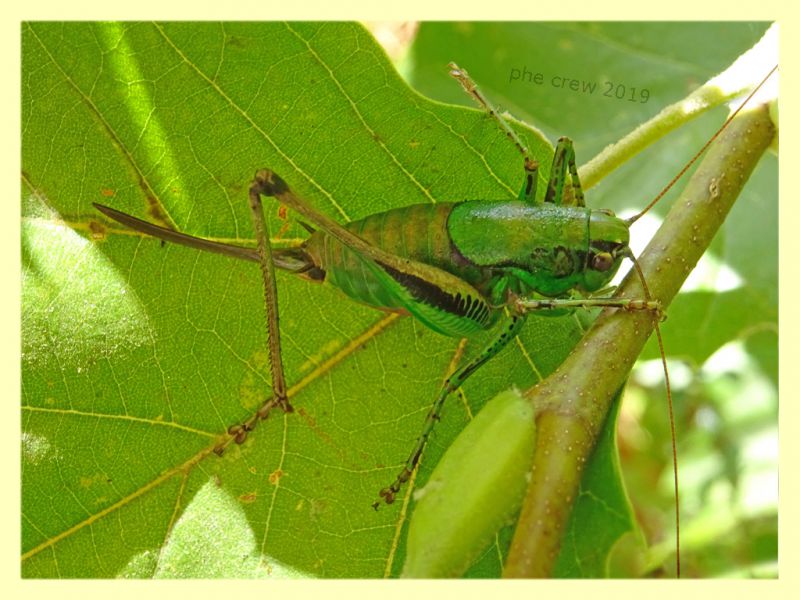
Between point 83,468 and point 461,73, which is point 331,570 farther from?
point 461,73

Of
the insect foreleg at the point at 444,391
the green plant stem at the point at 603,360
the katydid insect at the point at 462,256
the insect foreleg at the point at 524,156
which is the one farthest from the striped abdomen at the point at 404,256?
the green plant stem at the point at 603,360

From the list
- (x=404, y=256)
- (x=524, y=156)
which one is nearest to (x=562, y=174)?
(x=524, y=156)

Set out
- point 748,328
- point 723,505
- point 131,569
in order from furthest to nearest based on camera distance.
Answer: point 723,505 < point 748,328 < point 131,569

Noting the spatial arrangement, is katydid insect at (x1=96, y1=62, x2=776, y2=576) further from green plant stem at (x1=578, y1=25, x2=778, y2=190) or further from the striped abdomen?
green plant stem at (x1=578, y1=25, x2=778, y2=190)

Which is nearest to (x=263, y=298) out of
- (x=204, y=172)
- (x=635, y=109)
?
(x=204, y=172)

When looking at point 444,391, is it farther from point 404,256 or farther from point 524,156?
point 524,156
